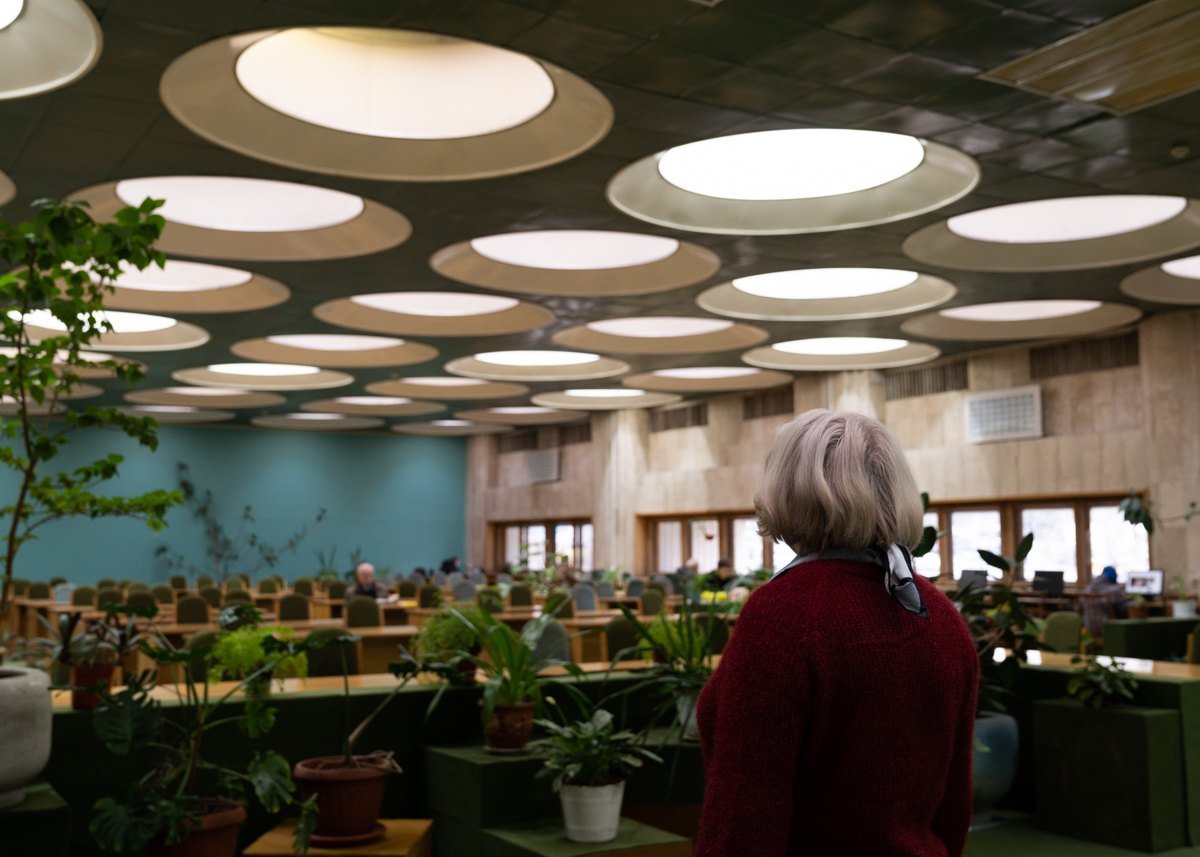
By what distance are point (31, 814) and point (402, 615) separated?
9821mm

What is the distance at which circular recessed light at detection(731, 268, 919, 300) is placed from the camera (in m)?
11.4

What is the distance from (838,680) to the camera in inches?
54.9

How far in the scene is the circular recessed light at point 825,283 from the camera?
449 inches

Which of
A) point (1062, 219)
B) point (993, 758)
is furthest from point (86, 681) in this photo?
point (1062, 219)

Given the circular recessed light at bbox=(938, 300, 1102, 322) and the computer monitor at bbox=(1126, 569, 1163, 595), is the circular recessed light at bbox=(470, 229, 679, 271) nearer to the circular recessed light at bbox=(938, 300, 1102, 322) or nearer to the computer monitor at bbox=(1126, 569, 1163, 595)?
the circular recessed light at bbox=(938, 300, 1102, 322)

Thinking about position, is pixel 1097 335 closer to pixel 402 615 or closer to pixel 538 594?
pixel 538 594

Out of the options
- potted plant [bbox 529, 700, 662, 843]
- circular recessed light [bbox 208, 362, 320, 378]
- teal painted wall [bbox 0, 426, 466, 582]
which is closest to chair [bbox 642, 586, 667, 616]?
circular recessed light [bbox 208, 362, 320, 378]

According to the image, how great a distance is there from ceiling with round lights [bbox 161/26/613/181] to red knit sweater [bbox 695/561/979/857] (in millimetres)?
5186

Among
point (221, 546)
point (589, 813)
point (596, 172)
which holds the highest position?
point (596, 172)

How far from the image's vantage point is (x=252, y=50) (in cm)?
627

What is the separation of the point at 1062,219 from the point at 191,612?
793cm

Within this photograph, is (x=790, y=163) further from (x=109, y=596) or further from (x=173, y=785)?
(x=109, y=596)

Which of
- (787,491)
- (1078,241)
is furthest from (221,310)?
(787,491)

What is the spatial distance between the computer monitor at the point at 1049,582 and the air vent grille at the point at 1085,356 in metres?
2.70
